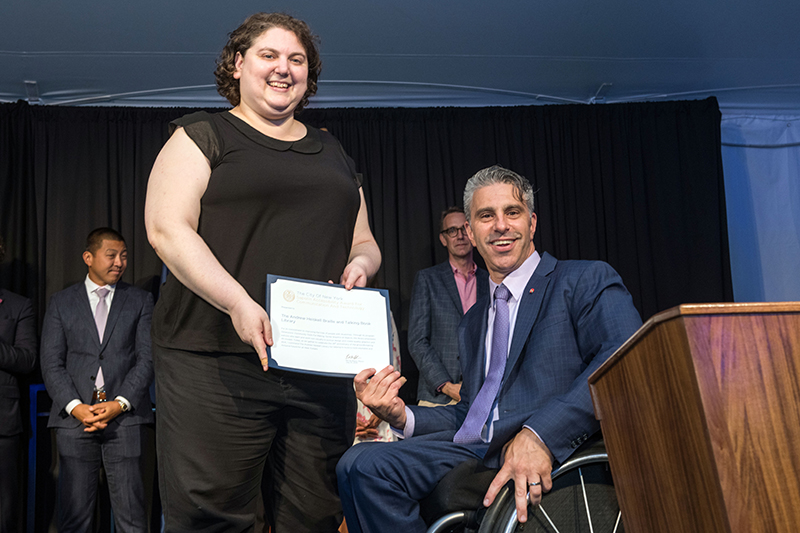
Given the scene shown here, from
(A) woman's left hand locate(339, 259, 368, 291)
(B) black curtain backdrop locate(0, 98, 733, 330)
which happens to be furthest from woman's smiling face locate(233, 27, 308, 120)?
(B) black curtain backdrop locate(0, 98, 733, 330)

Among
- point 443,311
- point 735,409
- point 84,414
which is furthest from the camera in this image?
point 443,311

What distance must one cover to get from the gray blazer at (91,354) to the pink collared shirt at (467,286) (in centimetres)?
187

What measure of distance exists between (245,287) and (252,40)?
1.73 ft

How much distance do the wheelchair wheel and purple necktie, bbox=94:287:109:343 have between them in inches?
122

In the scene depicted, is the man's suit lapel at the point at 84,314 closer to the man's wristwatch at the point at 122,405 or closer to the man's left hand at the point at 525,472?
the man's wristwatch at the point at 122,405

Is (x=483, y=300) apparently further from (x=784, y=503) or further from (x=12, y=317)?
(x=12, y=317)

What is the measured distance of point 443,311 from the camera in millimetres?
Result: 3973

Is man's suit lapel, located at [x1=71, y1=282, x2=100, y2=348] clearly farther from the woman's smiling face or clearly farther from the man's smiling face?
the woman's smiling face

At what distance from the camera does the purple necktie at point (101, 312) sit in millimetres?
3893

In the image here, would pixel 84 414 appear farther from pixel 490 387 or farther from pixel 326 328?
pixel 326 328

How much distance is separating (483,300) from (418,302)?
6.37 ft

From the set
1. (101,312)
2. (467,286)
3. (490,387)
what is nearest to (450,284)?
(467,286)

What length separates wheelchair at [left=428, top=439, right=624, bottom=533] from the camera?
4.70ft

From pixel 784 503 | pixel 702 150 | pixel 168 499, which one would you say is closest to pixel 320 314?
pixel 168 499
